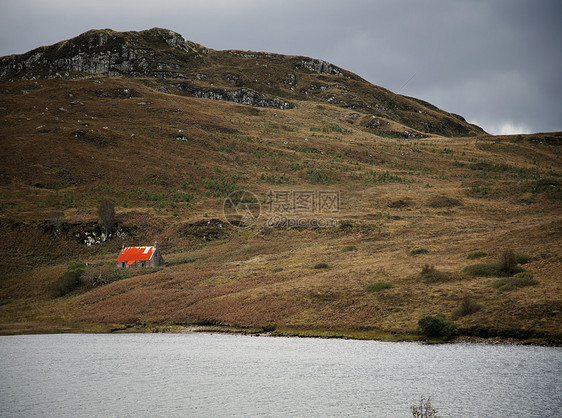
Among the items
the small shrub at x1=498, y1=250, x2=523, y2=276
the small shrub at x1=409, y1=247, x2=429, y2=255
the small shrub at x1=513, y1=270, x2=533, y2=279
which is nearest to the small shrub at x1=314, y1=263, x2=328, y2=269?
the small shrub at x1=409, y1=247, x2=429, y2=255

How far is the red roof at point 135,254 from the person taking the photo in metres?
70.0

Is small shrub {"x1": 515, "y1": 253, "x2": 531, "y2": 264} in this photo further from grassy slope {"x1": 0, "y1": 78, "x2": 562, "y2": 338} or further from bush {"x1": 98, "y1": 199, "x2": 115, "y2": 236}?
bush {"x1": 98, "y1": 199, "x2": 115, "y2": 236}

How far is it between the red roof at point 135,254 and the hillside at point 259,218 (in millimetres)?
3095

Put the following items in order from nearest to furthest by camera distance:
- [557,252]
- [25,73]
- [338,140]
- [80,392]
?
[80,392], [557,252], [338,140], [25,73]

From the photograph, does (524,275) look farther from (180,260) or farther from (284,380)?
(180,260)

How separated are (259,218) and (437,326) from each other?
6111cm

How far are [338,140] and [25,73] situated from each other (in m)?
155

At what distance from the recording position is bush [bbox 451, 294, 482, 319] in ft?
117

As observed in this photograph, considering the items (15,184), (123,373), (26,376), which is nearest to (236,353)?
(123,373)

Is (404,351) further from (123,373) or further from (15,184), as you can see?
(15,184)

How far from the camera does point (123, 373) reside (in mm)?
30656

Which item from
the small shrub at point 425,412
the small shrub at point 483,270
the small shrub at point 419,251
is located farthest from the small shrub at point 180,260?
the small shrub at point 425,412

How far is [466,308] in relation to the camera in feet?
118

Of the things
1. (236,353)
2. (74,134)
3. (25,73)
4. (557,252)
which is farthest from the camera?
(25,73)
